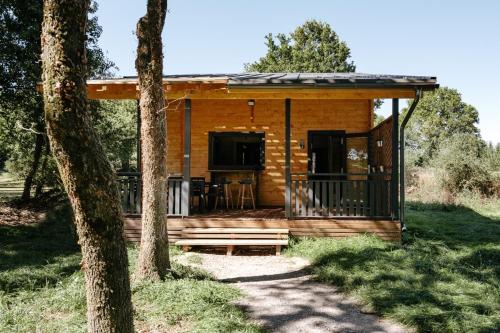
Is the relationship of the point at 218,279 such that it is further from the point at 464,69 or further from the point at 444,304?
the point at 464,69

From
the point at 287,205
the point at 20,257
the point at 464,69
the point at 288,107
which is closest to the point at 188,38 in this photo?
the point at 288,107

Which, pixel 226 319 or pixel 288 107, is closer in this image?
pixel 226 319

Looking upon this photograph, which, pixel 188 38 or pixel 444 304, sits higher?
pixel 188 38

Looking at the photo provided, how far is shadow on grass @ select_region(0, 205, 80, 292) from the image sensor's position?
5.37 m

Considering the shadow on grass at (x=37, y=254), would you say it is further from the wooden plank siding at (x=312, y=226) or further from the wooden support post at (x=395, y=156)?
the wooden support post at (x=395, y=156)

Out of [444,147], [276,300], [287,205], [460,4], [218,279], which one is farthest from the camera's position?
[444,147]

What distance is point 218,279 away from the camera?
5.85 meters

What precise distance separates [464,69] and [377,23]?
14.7 metres

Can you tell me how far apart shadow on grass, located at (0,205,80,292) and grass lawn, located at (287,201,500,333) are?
395cm

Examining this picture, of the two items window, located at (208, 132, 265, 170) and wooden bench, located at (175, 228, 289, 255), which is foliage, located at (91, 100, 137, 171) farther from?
wooden bench, located at (175, 228, 289, 255)

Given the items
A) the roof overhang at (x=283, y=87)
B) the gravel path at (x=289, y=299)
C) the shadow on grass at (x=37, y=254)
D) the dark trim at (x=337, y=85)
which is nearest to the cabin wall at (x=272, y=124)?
the roof overhang at (x=283, y=87)

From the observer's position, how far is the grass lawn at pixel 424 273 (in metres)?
4.09

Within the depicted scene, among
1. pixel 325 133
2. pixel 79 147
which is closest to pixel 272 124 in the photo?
pixel 325 133

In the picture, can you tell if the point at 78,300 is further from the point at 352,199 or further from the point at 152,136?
the point at 352,199
